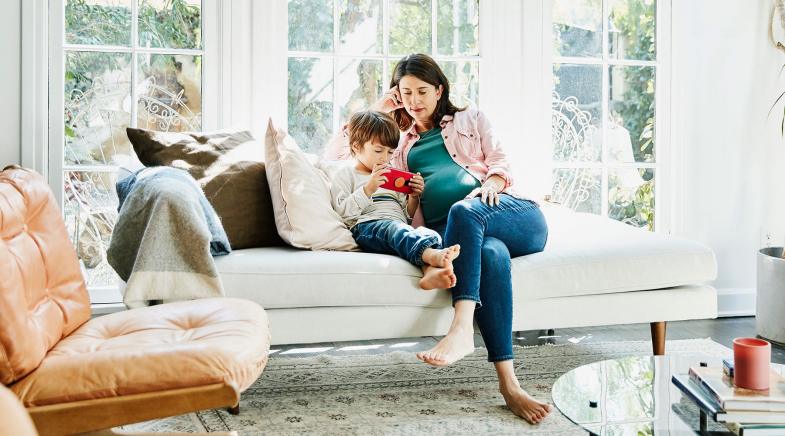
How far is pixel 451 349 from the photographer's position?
2.39m

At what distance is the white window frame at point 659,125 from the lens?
152 inches

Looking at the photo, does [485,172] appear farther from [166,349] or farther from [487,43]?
[166,349]

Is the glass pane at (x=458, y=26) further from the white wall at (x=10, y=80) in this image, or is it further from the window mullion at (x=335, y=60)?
the white wall at (x=10, y=80)

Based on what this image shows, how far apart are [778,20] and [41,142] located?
3336 mm

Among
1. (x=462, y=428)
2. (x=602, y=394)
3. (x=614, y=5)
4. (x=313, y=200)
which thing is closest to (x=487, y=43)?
(x=614, y=5)

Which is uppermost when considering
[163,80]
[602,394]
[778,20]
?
[778,20]

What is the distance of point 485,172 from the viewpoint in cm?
300

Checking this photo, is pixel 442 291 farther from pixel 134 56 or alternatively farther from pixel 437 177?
pixel 134 56

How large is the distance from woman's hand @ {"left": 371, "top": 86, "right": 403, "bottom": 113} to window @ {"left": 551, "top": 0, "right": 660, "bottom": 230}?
38.3 inches

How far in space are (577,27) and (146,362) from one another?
9.26 feet

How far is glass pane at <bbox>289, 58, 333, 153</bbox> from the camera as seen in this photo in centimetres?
355

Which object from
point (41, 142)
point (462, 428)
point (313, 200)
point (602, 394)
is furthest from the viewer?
point (41, 142)

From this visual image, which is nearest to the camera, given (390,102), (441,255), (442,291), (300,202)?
(441,255)

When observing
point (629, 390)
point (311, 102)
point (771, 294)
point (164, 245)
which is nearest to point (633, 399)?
point (629, 390)
